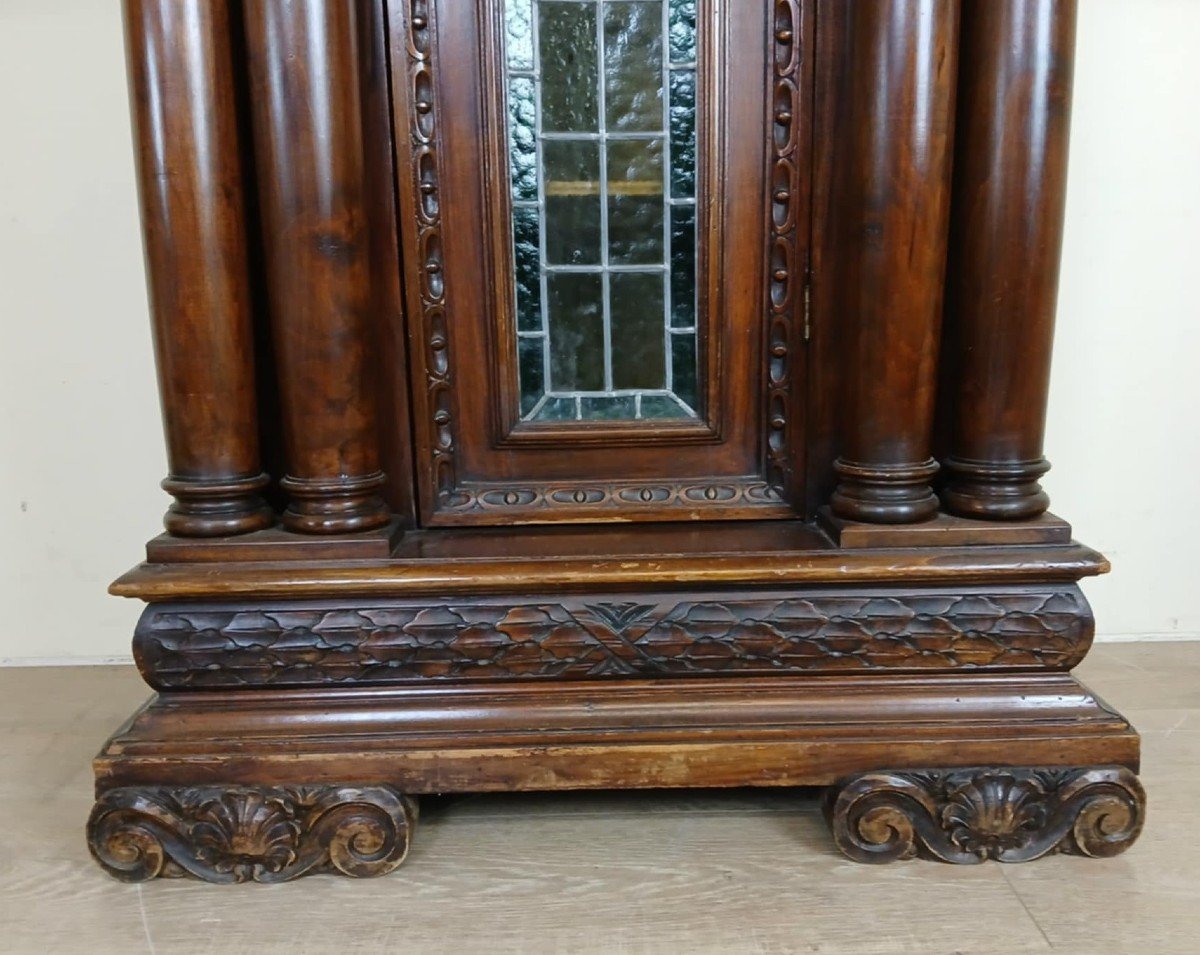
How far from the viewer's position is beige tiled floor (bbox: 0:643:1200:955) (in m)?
1.11

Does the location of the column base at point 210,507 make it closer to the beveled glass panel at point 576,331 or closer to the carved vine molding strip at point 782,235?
the beveled glass panel at point 576,331

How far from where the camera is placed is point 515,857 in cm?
127

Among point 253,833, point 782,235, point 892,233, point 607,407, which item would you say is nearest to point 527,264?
point 607,407

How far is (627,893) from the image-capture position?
119 cm

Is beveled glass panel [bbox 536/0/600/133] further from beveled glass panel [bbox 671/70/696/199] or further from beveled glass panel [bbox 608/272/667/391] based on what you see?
beveled glass panel [bbox 608/272/667/391]

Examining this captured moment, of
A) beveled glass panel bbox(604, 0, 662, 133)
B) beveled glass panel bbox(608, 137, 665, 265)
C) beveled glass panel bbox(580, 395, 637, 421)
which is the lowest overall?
beveled glass panel bbox(580, 395, 637, 421)

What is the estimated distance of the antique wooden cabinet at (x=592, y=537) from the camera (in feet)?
4.07

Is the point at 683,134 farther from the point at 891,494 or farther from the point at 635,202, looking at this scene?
the point at 891,494

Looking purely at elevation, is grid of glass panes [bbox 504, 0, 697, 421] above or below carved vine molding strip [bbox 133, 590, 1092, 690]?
above

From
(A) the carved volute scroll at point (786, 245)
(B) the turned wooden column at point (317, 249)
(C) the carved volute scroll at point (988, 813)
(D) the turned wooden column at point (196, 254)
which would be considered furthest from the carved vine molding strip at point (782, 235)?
(D) the turned wooden column at point (196, 254)

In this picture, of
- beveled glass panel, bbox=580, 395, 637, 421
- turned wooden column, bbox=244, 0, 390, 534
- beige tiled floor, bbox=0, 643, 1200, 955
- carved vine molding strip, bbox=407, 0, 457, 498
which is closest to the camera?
beige tiled floor, bbox=0, 643, 1200, 955

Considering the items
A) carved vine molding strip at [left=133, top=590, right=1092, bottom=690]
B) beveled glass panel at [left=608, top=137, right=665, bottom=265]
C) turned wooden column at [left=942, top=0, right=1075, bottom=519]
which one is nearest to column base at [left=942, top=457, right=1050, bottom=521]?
turned wooden column at [left=942, top=0, right=1075, bottom=519]

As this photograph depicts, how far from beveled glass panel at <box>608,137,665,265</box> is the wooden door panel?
0.11 feet

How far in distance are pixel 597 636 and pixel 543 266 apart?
1.77 ft
